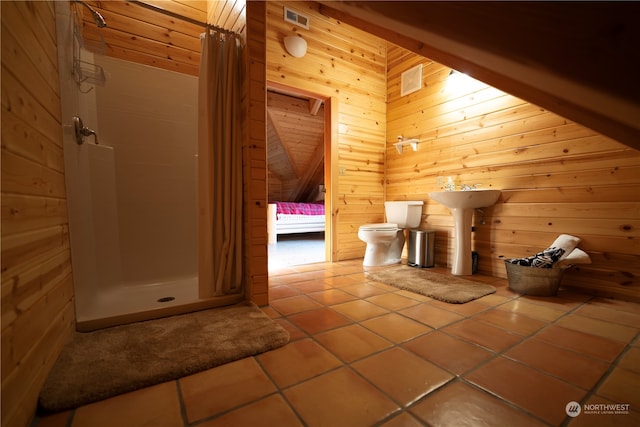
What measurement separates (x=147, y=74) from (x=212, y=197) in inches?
54.4

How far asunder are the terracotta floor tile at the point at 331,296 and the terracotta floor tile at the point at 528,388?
96 cm

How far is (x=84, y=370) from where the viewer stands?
105cm

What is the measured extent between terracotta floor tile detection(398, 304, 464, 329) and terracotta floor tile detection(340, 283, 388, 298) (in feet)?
1.15

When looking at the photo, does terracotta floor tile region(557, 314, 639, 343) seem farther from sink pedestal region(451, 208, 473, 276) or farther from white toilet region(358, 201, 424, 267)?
white toilet region(358, 201, 424, 267)

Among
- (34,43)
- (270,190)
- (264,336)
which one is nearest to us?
(34,43)

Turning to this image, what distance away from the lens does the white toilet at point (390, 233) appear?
112 inches

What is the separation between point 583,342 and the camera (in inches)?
51.3

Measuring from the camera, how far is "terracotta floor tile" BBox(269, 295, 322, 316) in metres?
1.72

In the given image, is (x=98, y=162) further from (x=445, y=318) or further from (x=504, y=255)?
(x=504, y=255)

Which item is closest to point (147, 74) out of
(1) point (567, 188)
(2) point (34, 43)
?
(2) point (34, 43)

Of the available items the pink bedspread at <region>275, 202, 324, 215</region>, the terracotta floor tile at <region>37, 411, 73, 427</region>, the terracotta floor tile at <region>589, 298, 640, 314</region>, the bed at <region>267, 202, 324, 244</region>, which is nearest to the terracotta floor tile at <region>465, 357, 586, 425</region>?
the terracotta floor tile at <region>589, 298, 640, 314</region>

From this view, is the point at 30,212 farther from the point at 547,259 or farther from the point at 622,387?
the point at 547,259

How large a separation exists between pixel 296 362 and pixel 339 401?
29cm

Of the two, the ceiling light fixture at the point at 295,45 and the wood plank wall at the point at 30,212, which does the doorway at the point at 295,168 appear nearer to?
the ceiling light fixture at the point at 295,45
